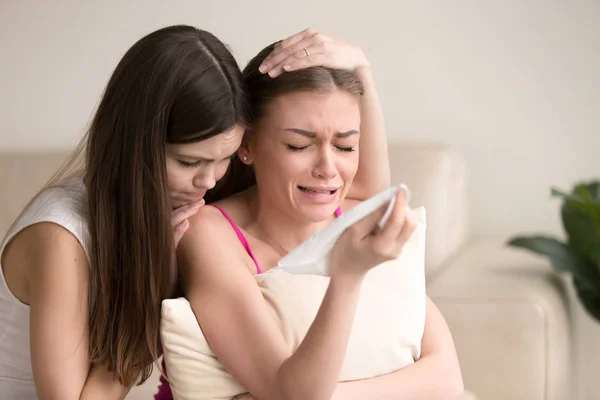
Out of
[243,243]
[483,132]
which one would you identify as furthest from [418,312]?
[483,132]

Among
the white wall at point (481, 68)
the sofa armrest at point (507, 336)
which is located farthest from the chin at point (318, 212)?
the white wall at point (481, 68)

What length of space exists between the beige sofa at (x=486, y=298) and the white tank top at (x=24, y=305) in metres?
0.46

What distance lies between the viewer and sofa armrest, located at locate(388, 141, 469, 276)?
239cm

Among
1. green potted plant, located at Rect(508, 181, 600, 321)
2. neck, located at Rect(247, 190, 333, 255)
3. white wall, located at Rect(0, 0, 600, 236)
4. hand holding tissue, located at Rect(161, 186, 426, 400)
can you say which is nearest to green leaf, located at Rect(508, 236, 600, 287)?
green potted plant, located at Rect(508, 181, 600, 321)

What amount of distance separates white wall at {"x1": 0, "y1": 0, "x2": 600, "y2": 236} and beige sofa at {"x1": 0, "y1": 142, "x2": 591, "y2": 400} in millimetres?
276

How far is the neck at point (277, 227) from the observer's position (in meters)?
1.71

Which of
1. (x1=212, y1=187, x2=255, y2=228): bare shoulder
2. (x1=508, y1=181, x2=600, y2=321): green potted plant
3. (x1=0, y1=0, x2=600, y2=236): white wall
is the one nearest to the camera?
(x1=212, y1=187, x2=255, y2=228): bare shoulder

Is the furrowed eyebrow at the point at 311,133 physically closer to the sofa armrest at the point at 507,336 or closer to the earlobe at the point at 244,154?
the earlobe at the point at 244,154

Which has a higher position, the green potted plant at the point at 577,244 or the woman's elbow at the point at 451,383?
the green potted plant at the point at 577,244

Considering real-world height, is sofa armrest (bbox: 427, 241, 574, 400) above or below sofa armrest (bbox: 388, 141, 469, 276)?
below

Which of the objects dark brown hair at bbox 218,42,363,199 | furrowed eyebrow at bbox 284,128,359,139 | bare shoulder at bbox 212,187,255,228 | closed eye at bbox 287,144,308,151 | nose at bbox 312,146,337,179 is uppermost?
dark brown hair at bbox 218,42,363,199

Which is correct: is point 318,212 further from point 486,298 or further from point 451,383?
point 486,298

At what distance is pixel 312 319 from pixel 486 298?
26.7 inches

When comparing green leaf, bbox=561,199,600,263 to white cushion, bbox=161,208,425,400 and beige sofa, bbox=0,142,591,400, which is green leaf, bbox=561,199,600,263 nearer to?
beige sofa, bbox=0,142,591,400
